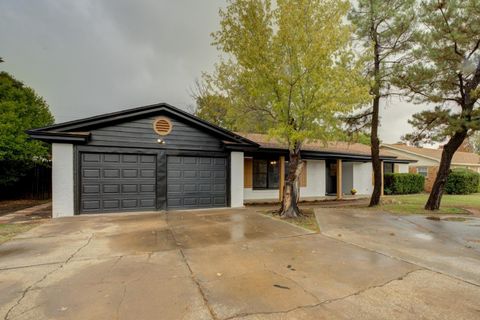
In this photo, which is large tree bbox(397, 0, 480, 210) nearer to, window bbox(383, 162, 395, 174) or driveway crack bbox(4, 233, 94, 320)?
window bbox(383, 162, 395, 174)

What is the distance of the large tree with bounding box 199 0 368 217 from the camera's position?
23.7ft

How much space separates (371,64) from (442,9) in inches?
109

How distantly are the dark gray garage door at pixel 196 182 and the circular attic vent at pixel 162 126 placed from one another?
41.8 inches

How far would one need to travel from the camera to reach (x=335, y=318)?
8.37 feet

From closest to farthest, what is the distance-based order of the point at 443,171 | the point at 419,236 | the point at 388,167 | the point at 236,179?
the point at 419,236 < the point at 443,171 < the point at 236,179 < the point at 388,167

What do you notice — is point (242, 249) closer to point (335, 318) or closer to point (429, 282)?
point (335, 318)

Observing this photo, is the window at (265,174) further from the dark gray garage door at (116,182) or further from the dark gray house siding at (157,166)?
the dark gray garage door at (116,182)

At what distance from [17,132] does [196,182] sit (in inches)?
376

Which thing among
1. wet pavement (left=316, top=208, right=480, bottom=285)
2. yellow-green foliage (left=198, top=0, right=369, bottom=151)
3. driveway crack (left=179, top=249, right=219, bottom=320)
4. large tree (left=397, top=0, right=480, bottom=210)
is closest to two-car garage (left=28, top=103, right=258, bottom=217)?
yellow-green foliage (left=198, top=0, right=369, bottom=151)

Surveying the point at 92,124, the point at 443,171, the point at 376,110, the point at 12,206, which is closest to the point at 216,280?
the point at 92,124

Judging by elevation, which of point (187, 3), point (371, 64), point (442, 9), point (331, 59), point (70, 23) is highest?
point (187, 3)

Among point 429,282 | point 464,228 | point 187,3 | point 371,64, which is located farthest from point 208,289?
point 187,3

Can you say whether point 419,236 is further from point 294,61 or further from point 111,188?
point 111,188

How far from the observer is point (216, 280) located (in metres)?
3.42
